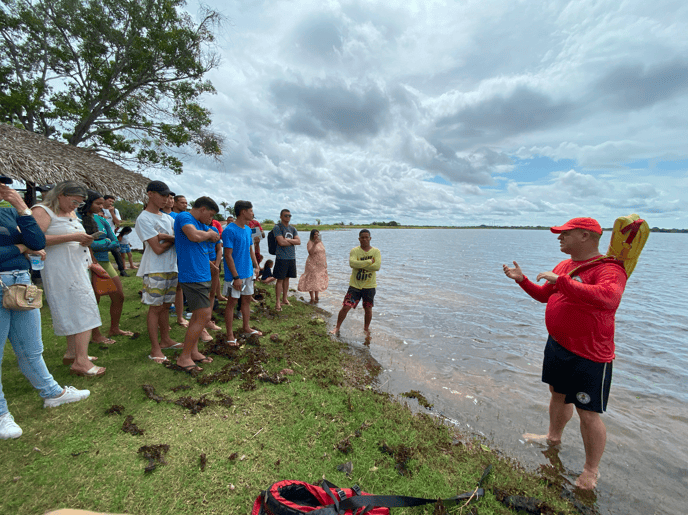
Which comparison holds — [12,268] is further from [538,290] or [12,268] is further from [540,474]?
[540,474]

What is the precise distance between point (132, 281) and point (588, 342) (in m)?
11.2

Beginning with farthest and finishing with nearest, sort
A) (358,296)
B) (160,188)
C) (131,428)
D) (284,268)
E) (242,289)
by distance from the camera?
(284,268), (358,296), (242,289), (160,188), (131,428)

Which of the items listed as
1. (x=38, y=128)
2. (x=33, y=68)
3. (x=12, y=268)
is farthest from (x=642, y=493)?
(x=33, y=68)

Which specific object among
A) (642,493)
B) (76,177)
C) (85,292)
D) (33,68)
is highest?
(33,68)

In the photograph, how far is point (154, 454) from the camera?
2732mm

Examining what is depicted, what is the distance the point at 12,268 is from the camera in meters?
2.75

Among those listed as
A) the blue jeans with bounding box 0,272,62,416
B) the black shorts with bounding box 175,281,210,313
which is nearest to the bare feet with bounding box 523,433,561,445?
the black shorts with bounding box 175,281,210,313

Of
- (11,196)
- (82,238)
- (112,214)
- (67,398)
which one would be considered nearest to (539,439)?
(67,398)

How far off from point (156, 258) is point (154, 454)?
2.60 metres

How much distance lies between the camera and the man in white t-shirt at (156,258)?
165 inches

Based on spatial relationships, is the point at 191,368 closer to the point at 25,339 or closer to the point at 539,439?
the point at 25,339

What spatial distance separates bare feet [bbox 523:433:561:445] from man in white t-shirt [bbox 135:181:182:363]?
5.24 m

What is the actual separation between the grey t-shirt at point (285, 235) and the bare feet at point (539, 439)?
6.08 m

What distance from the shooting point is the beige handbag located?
8.75 ft
